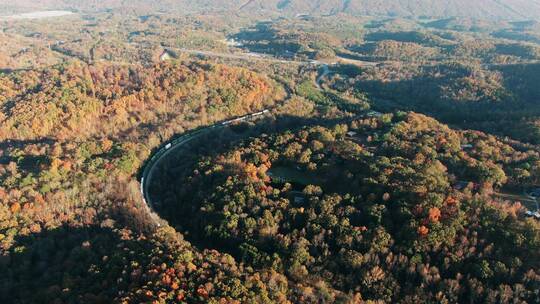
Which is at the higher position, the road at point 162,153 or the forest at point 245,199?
the forest at point 245,199

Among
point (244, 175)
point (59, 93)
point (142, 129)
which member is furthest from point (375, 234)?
point (59, 93)

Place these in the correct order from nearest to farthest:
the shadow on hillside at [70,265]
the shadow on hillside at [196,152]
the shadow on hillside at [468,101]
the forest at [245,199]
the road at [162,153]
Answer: the shadow on hillside at [70,265], the forest at [245,199], the road at [162,153], the shadow on hillside at [196,152], the shadow on hillside at [468,101]

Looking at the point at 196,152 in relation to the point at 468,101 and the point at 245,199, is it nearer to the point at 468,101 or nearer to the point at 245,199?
the point at 245,199

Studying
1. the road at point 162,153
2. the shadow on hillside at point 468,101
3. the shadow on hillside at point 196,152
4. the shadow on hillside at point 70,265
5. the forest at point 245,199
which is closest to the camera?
the shadow on hillside at point 70,265

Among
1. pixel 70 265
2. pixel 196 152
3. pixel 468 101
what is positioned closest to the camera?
pixel 70 265

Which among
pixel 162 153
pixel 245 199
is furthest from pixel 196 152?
pixel 245 199

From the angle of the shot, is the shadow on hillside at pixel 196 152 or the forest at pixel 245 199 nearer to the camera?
the forest at pixel 245 199

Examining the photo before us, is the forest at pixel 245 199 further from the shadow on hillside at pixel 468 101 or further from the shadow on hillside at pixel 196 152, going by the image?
the shadow on hillside at pixel 468 101

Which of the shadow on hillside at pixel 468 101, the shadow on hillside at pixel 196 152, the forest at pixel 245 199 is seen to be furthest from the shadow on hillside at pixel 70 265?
the shadow on hillside at pixel 468 101

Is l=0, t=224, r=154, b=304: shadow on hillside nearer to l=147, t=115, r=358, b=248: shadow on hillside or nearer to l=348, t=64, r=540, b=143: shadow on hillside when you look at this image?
l=147, t=115, r=358, b=248: shadow on hillside
